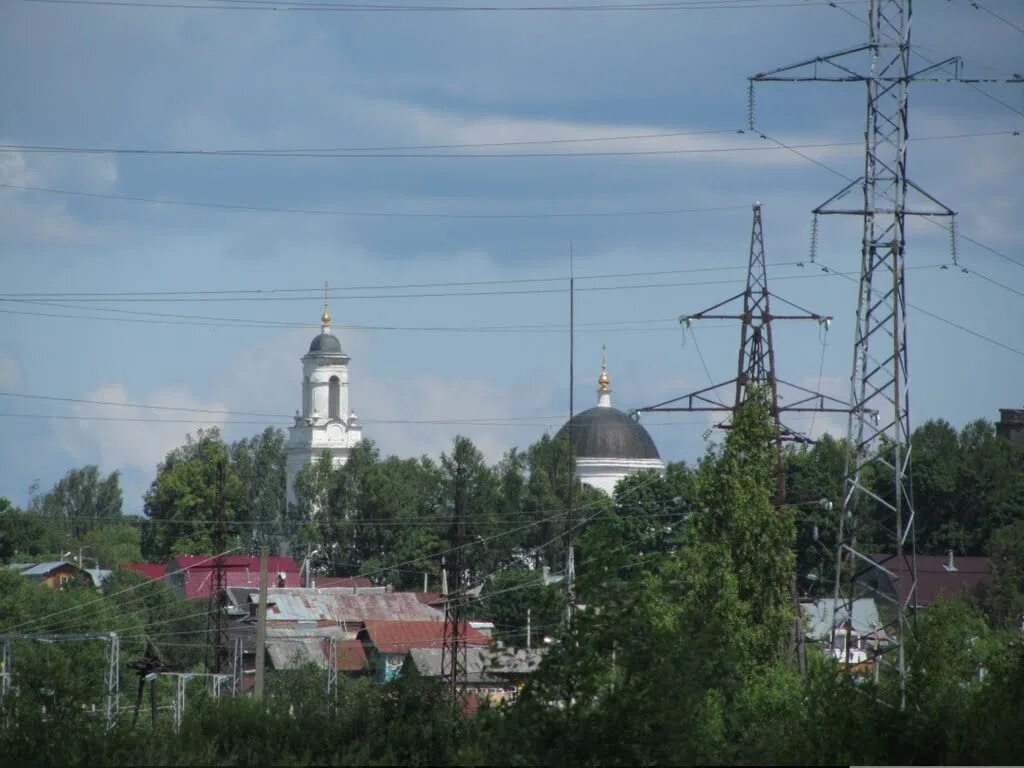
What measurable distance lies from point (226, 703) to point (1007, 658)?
32.2 feet

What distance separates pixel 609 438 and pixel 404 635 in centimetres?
8019

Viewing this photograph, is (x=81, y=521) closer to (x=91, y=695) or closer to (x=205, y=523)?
(x=205, y=523)

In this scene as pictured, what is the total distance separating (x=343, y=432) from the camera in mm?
134125

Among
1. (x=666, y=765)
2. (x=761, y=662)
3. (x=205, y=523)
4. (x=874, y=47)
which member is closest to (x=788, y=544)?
(x=761, y=662)

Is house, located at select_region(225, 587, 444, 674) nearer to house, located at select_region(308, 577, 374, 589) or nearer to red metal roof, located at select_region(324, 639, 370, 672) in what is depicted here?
red metal roof, located at select_region(324, 639, 370, 672)

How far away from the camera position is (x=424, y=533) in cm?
9688

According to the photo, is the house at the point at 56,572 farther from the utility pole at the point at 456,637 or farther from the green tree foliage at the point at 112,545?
the utility pole at the point at 456,637

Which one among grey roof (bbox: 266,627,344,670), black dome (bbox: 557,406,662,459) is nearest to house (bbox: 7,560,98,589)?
grey roof (bbox: 266,627,344,670)

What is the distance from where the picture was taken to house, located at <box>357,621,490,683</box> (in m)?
59.3

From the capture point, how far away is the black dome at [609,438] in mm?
140125

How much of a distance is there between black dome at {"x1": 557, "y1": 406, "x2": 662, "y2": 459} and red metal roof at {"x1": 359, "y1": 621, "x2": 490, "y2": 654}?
74.5 metres

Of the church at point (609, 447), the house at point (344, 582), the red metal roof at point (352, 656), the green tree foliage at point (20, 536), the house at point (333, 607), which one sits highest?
the church at point (609, 447)

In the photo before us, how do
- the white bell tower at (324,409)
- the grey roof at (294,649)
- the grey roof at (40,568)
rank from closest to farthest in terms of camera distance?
the grey roof at (294,649) → the grey roof at (40,568) → the white bell tower at (324,409)

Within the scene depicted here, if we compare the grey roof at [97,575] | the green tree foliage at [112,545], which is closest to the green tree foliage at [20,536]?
the green tree foliage at [112,545]
